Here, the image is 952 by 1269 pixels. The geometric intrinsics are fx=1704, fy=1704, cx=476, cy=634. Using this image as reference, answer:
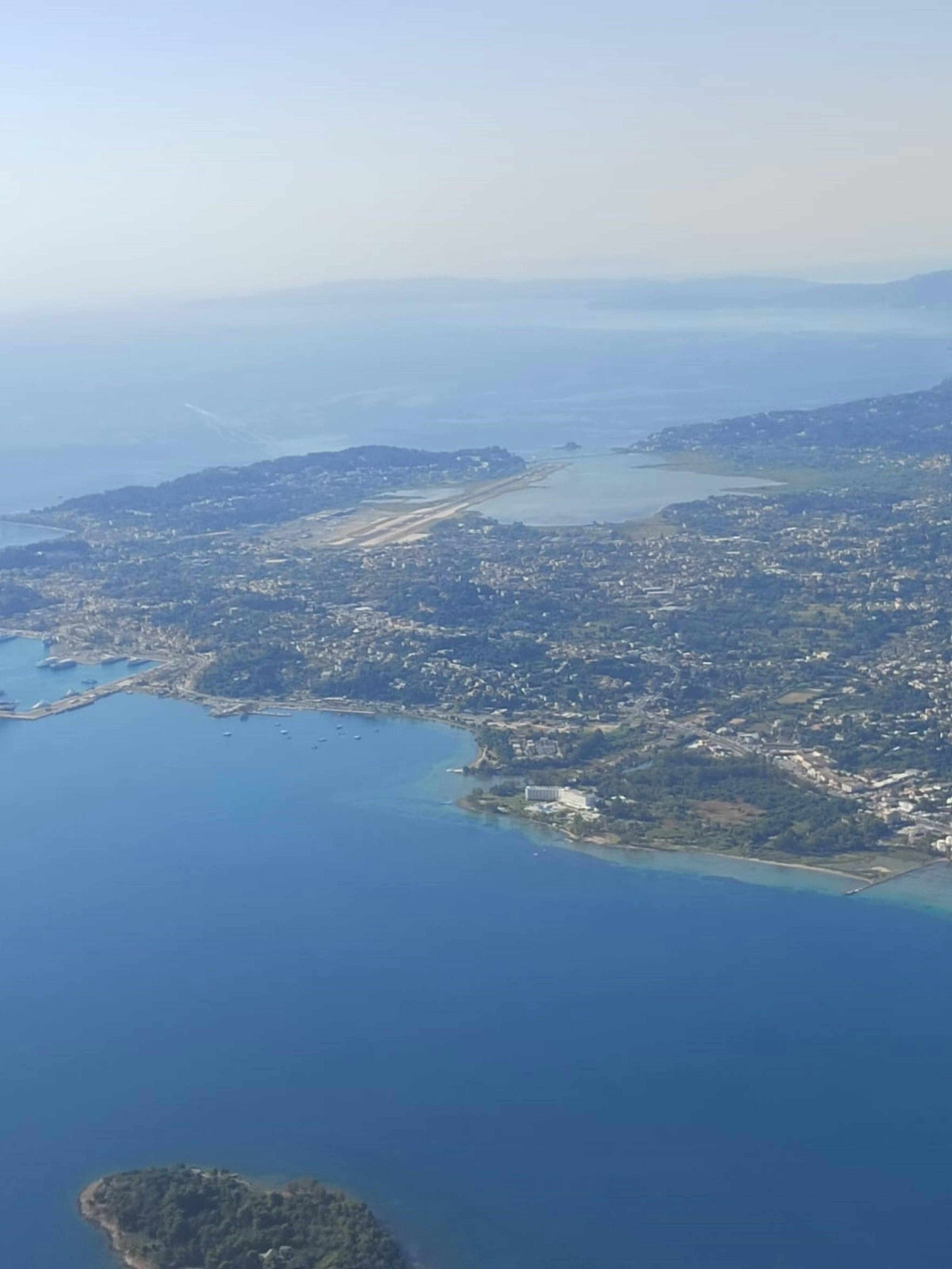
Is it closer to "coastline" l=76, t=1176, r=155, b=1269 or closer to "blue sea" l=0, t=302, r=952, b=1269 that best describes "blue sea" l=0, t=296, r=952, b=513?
"blue sea" l=0, t=302, r=952, b=1269

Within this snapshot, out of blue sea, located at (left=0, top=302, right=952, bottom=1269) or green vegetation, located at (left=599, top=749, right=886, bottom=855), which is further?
green vegetation, located at (left=599, top=749, right=886, bottom=855)

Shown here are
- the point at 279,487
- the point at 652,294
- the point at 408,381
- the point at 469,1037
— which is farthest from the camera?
the point at 652,294

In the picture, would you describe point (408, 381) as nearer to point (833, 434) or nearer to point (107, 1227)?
point (833, 434)

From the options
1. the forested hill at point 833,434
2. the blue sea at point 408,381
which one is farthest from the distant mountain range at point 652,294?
the forested hill at point 833,434

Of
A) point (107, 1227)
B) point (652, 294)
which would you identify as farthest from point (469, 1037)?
point (652, 294)

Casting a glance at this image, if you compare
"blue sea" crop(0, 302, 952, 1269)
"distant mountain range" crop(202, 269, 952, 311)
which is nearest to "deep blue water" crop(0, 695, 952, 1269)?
"blue sea" crop(0, 302, 952, 1269)

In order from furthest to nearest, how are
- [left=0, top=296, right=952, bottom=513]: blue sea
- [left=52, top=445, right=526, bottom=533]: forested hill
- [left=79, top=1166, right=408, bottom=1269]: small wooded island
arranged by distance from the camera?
[left=0, top=296, right=952, bottom=513]: blue sea → [left=52, top=445, right=526, bottom=533]: forested hill → [left=79, top=1166, right=408, bottom=1269]: small wooded island

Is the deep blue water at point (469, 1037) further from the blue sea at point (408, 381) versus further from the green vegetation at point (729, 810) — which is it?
the blue sea at point (408, 381)
